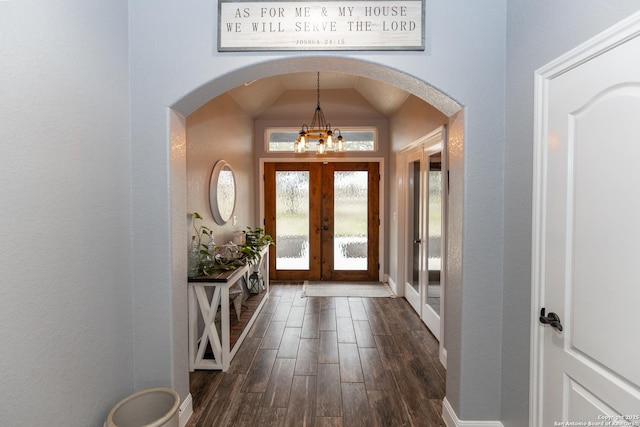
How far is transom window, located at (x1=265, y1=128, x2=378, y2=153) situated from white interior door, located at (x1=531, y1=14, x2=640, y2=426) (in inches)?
151

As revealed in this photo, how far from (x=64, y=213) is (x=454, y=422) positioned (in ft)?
7.80

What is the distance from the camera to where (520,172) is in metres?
1.72

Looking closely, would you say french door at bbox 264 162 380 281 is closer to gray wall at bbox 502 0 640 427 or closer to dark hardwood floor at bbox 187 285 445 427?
dark hardwood floor at bbox 187 285 445 427

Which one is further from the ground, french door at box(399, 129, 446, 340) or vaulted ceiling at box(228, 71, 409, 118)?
vaulted ceiling at box(228, 71, 409, 118)

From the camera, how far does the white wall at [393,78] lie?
6.07 feet

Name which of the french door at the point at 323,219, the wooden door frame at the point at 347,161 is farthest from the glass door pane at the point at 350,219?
the wooden door frame at the point at 347,161

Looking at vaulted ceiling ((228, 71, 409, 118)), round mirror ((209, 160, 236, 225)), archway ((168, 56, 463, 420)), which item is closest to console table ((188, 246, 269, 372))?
archway ((168, 56, 463, 420))

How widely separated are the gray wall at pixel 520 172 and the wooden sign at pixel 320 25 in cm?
52

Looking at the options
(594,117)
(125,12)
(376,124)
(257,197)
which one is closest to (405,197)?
(376,124)

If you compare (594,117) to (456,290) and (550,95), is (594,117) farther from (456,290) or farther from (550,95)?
(456,290)

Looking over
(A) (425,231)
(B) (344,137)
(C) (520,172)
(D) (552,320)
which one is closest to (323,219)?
(B) (344,137)

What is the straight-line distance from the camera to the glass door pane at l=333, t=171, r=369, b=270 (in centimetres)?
544

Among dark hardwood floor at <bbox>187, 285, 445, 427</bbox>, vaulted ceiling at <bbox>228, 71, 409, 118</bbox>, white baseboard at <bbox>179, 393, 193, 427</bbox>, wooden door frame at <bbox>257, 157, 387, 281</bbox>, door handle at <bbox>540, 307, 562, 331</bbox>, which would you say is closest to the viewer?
door handle at <bbox>540, 307, 562, 331</bbox>

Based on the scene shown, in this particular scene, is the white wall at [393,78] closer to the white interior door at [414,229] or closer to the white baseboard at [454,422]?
the white baseboard at [454,422]
